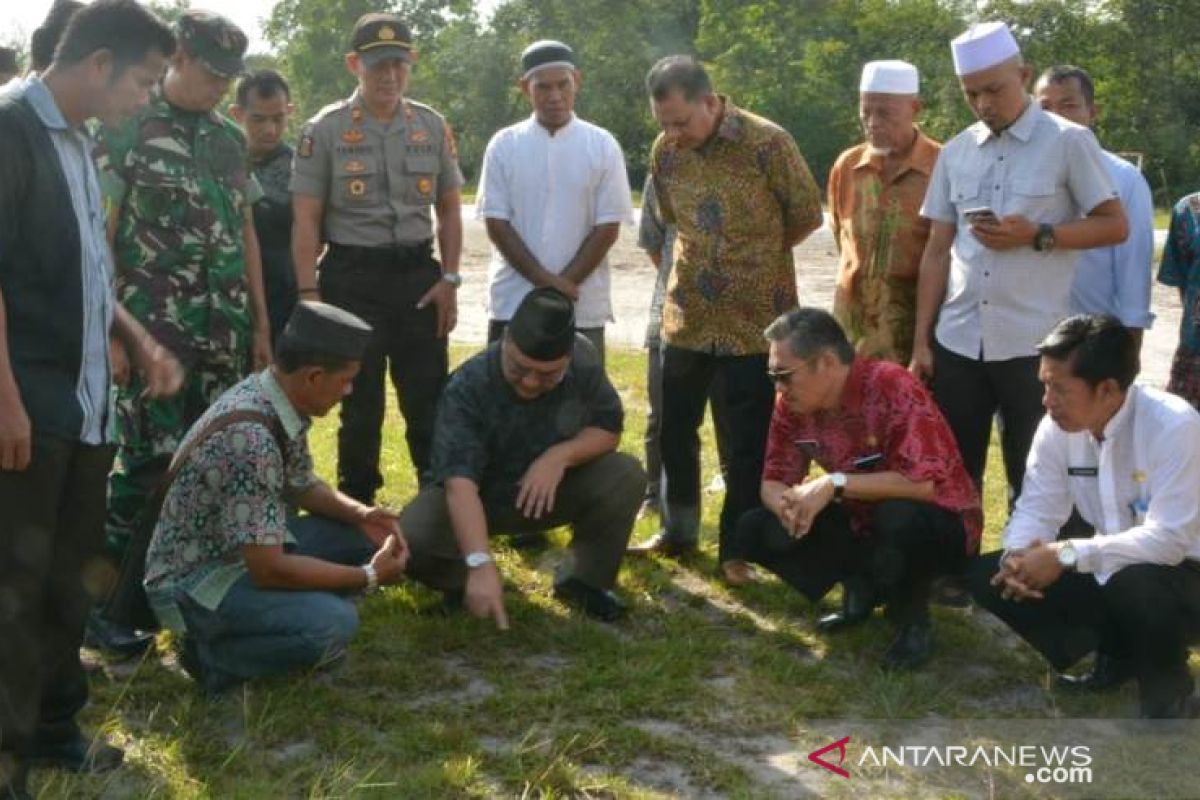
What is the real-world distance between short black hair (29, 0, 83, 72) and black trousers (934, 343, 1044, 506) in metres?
3.11

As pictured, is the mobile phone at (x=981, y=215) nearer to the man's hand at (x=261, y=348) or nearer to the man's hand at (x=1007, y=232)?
the man's hand at (x=1007, y=232)

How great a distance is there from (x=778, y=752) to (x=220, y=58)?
2.81 meters

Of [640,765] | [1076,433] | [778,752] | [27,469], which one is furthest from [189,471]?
[1076,433]

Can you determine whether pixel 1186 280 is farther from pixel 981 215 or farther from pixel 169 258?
pixel 169 258

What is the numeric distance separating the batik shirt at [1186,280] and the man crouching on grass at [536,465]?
1.87 meters

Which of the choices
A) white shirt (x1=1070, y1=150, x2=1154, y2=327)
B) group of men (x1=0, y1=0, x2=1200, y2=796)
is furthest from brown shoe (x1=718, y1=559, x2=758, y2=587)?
white shirt (x1=1070, y1=150, x2=1154, y2=327)

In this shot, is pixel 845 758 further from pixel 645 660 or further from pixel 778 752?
pixel 645 660

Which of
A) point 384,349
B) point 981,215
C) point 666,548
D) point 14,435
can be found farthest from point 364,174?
point 14,435

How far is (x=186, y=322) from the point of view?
509 cm

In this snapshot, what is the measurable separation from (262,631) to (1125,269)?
3378mm

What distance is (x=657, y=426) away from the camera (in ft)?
21.4

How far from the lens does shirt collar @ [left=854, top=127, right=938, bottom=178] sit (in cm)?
580

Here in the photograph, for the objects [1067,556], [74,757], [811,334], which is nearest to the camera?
[74,757]

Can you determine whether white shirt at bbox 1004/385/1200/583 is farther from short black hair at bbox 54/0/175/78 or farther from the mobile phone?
short black hair at bbox 54/0/175/78
